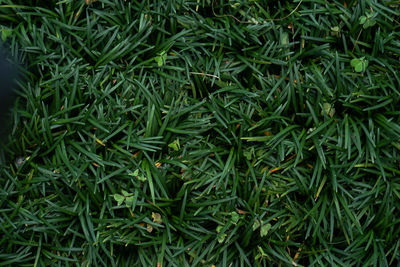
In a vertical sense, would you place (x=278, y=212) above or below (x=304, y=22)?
below

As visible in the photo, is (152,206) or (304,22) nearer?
(152,206)

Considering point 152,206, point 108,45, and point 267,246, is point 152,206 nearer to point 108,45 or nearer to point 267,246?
point 267,246

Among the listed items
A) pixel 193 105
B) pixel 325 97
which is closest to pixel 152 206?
pixel 193 105

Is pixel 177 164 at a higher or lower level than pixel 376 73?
lower

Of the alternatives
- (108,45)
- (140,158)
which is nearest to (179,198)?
(140,158)

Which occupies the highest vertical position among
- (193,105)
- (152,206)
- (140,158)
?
(193,105)

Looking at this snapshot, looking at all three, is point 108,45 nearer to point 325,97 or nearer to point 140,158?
point 140,158
